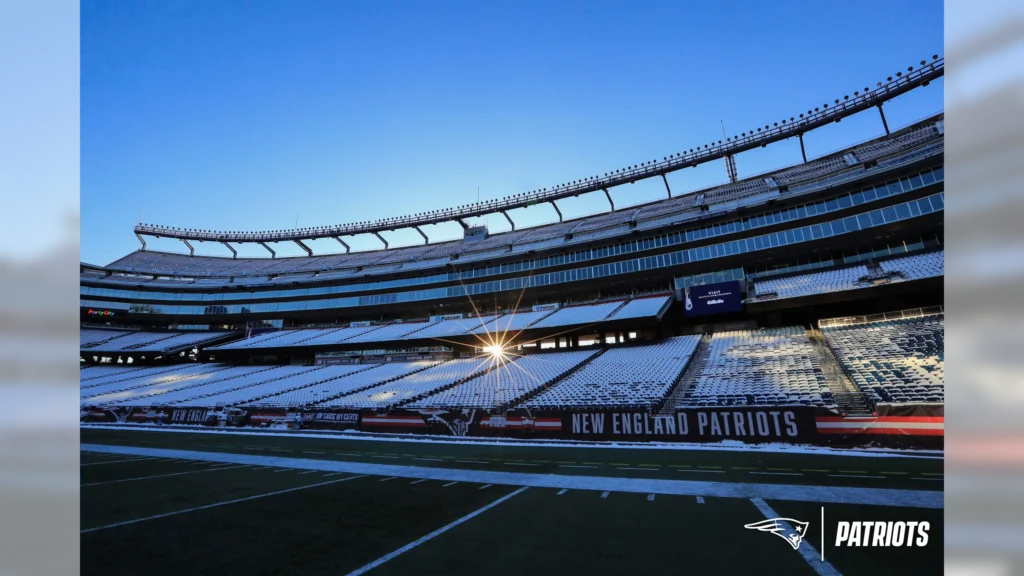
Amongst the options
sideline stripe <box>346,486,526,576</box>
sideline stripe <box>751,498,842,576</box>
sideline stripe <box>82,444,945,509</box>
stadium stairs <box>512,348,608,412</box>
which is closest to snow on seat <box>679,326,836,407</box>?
sideline stripe <box>82,444,945,509</box>

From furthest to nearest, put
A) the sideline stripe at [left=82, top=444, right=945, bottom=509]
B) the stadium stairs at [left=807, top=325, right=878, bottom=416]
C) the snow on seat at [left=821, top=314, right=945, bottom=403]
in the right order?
1. the stadium stairs at [left=807, top=325, right=878, bottom=416]
2. the snow on seat at [left=821, top=314, right=945, bottom=403]
3. the sideline stripe at [left=82, top=444, right=945, bottom=509]

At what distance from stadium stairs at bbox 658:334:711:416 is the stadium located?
0.76 ft

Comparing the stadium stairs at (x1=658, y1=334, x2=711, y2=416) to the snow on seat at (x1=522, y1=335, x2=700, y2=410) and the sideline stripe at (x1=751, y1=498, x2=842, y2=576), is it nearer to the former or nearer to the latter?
the snow on seat at (x1=522, y1=335, x2=700, y2=410)

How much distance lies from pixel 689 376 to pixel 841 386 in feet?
23.3

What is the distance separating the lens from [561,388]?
27.0 m

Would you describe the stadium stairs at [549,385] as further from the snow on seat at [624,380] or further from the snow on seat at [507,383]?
the snow on seat at [624,380]

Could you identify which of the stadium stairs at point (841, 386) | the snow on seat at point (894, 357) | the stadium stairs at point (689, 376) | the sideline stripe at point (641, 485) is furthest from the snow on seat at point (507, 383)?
the snow on seat at point (894, 357)

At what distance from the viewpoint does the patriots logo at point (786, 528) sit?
776 centimetres

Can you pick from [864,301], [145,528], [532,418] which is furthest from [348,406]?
[864,301]

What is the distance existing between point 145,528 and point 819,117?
181ft

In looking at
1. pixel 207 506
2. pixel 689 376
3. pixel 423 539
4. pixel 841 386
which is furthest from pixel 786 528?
pixel 689 376

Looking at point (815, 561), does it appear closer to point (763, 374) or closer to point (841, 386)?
point (841, 386)

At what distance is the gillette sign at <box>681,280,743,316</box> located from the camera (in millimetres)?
33531

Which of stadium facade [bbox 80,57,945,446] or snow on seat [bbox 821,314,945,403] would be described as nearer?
snow on seat [bbox 821,314,945,403]
